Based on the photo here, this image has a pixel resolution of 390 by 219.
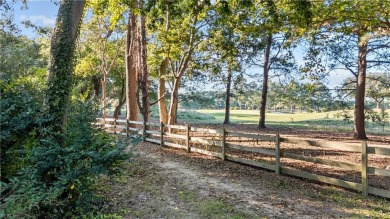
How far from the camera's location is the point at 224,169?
323 inches

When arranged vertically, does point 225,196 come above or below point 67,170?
below

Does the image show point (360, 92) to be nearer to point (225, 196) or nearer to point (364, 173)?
point (364, 173)

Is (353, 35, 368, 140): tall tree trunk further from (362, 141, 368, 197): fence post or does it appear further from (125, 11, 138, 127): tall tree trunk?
(125, 11, 138, 127): tall tree trunk

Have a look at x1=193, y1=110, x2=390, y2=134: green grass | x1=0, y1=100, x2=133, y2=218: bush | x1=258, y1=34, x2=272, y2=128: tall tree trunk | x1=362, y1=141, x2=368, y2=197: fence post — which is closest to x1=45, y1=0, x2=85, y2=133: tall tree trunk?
x1=0, y1=100, x2=133, y2=218: bush

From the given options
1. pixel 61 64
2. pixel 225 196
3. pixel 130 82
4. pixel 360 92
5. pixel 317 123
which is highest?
pixel 130 82

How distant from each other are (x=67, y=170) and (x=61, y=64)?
5.91 ft

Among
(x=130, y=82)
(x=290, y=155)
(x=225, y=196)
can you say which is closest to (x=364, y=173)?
(x=290, y=155)

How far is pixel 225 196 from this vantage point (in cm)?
591

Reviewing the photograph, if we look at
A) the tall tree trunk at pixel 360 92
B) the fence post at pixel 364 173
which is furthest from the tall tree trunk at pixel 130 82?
the fence post at pixel 364 173

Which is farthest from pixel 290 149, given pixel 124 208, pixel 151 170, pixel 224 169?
pixel 124 208

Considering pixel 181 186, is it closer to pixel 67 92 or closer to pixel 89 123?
pixel 89 123

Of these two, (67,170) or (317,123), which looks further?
(317,123)

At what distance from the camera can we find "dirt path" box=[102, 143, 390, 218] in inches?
201

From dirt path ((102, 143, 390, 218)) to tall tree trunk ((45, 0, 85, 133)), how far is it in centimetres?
151
